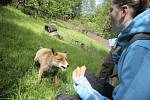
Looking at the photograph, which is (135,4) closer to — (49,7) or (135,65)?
(135,65)

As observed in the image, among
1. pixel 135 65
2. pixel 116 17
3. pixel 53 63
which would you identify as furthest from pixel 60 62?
pixel 135 65

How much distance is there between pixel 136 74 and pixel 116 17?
821mm

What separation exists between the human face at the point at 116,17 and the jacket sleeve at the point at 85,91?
1.67 feet

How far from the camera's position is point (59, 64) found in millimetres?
9047

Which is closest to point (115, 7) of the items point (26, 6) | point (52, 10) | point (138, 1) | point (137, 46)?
point (138, 1)

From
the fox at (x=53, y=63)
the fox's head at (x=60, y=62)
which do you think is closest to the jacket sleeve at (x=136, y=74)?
the fox at (x=53, y=63)

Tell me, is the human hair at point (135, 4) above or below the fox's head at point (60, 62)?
above

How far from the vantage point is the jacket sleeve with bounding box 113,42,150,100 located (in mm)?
2283

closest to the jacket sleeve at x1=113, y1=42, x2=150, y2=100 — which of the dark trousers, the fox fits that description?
the dark trousers

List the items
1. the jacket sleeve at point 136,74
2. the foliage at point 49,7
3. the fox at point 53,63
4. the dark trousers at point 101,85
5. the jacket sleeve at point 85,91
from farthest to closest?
1. the foliage at point 49,7
2. the fox at point 53,63
3. the dark trousers at point 101,85
4. the jacket sleeve at point 85,91
5. the jacket sleeve at point 136,74

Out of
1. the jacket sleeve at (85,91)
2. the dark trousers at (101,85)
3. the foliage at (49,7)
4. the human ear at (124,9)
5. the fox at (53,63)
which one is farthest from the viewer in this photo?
the foliage at (49,7)

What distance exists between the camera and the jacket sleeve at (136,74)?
7.49ft

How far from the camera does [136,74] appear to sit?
2.31 metres

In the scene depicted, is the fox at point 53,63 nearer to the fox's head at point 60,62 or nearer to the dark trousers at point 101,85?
the fox's head at point 60,62
